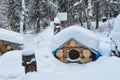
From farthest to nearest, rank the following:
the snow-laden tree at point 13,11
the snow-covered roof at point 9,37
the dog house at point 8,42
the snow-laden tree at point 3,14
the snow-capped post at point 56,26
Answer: the snow-laden tree at point 3,14
the snow-laden tree at point 13,11
the snow-capped post at point 56,26
the snow-covered roof at point 9,37
the dog house at point 8,42

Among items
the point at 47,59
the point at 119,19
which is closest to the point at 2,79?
the point at 47,59

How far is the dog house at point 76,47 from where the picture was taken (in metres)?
Result: 14.8

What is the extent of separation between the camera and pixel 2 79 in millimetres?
12023

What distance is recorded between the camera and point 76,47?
15.0 metres

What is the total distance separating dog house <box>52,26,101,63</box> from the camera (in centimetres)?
1480

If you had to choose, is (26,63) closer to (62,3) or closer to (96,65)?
(96,65)

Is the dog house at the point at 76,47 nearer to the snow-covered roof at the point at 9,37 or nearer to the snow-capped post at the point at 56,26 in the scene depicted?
the snow-covered roof at the point at 9,37

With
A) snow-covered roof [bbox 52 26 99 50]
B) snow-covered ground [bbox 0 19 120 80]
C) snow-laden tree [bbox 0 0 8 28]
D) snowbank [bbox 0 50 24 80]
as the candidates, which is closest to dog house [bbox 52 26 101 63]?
snow-covered roof [bbox 52 26 99 50]

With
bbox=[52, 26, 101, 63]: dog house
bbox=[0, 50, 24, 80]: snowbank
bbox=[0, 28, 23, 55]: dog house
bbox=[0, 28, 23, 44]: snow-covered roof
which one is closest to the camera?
bbox=[0, 50, 24, 80]: snowbank

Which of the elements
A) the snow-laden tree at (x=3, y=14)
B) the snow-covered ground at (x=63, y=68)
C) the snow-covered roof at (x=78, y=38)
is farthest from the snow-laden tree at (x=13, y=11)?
the snow-covered roof at (x=78, y=38)

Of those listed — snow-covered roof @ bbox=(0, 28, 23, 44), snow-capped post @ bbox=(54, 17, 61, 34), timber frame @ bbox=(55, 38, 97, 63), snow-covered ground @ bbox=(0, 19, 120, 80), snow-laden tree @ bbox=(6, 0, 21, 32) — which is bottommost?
snow-covered ground @ bbox=(0, 19, 120, 80)

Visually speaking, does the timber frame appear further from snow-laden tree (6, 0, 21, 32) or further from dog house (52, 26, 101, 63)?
snow-laden tree (6, 0, 21, 32)

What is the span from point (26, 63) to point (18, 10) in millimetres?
28423

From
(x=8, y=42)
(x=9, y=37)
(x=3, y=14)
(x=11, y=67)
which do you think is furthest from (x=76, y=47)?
(x=3, y=14)
